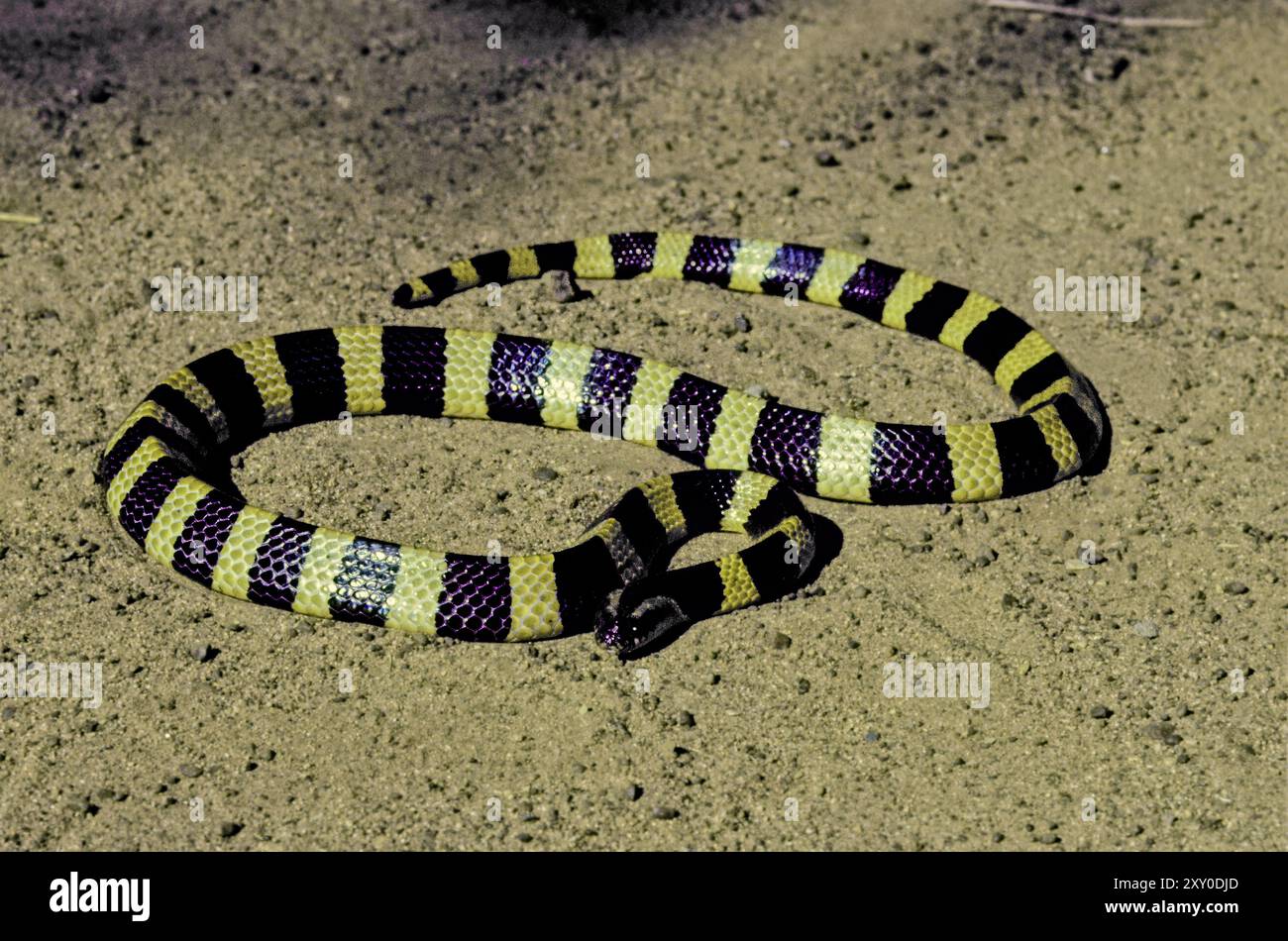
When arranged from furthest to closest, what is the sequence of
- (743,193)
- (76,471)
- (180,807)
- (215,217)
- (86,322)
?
1. (743,193)
2. (215,217)
3. (86,322)
4. (76,471)
5. (180,807)

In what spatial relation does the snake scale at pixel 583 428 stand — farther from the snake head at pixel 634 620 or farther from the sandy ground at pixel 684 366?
the sandy ground at pixel 684 366

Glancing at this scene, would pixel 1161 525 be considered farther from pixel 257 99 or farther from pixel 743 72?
pixel 257 99

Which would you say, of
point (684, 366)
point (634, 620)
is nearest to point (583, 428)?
point (684, 366)

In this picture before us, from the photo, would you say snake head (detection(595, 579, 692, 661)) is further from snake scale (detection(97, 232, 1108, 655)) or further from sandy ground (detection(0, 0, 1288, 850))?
sandy ground (detection(0, 0, 1288, 850))

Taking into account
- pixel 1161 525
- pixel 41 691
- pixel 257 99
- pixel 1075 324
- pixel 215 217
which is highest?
pixel 257 99

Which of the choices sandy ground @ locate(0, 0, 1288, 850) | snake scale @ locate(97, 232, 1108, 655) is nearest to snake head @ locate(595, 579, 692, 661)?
snake scale @ locate(97, 232, 1108, 655)

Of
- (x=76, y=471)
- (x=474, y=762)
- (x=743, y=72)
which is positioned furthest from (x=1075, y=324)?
(x=76, y=471)
